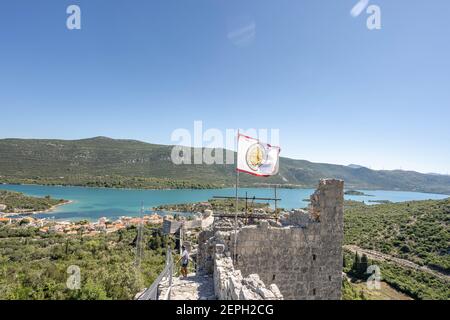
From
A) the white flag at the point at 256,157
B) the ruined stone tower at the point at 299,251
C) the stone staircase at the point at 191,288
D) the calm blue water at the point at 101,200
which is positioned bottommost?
the calm blue water at the point at 101,200

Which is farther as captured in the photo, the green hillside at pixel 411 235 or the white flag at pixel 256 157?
the green hillside at pixel 411 235

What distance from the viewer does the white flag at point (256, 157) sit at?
26.0 ft

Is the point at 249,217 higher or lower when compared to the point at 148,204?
higher

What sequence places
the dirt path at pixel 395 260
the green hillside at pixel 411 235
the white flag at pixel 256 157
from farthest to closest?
the green hillside at pixel 411 235 → the dirt path at pixel 395 260 → the white flag at pixel 256 157

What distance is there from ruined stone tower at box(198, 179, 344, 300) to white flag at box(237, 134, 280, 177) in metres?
1.50

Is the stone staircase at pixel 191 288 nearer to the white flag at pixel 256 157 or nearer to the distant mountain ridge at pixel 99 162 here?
the white flag at pixel 256 157

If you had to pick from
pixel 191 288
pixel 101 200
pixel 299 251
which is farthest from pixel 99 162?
pixel 299 251

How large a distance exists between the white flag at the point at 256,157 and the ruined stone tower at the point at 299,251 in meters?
1.50

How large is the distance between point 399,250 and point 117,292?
3665cm

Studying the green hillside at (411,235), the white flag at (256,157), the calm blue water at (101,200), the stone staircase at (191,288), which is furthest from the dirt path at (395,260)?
the calm blue water at (101,200)

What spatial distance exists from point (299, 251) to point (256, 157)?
9.92 ft
